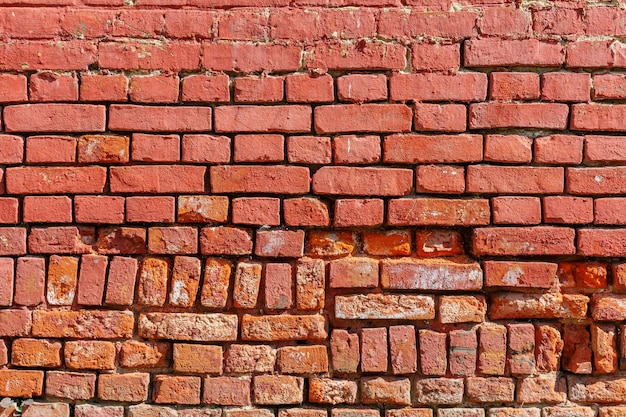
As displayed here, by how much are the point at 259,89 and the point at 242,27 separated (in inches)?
9.8

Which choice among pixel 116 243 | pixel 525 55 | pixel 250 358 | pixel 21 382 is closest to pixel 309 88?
pixel 525 55

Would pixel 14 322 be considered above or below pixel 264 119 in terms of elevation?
below

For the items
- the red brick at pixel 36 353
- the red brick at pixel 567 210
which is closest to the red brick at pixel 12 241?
the red brick at pixel 36 353

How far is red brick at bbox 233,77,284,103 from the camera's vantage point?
2129 mm

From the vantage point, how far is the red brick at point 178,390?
2115 mm

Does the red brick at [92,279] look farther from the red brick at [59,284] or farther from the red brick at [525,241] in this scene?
the red brick at [525,241]

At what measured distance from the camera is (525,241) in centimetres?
211

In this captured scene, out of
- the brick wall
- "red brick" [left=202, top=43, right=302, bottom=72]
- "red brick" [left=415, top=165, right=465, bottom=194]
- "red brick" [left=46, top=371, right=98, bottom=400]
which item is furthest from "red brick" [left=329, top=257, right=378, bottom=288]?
"red brick" [left=46, top=371, right=98, bottom=400]

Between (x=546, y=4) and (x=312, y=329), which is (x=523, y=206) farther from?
(x=312, y=329)

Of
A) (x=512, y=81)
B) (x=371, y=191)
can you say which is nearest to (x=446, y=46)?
(x=512, y=81)

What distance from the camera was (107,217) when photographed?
213cm

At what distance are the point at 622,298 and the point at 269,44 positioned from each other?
1.65 m

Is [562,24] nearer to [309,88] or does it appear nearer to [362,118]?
[362,118]

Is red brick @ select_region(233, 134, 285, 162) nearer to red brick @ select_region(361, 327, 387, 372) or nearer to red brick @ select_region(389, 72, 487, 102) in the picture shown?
red brick @ select_region(389, 72, 487, 102)
